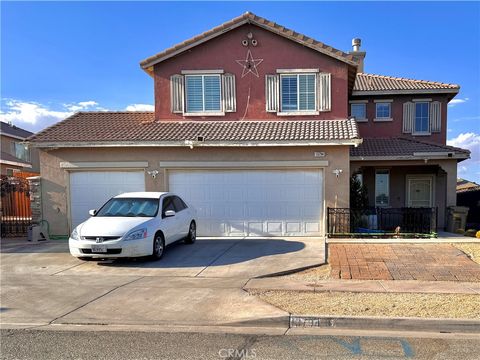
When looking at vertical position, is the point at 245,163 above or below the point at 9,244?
above

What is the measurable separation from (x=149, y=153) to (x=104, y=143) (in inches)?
55.7

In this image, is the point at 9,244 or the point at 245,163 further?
the point at 245,163

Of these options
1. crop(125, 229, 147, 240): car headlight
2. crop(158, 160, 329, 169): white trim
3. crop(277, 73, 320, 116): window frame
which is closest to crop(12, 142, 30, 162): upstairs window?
crop(158, 160, 329, 169): white trim

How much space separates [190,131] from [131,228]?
5367 mm

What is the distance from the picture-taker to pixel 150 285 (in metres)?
7.34

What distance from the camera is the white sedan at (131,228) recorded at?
8570 mm

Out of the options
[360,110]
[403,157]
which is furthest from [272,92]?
[360,110]

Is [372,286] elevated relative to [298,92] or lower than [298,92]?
lower

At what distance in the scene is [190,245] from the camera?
11.3m

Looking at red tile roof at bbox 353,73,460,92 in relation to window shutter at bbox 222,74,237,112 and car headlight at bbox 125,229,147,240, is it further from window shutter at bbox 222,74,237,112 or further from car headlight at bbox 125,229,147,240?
car headlight at bbox 125,229,147,240

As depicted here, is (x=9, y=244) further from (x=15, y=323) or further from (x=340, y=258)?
(x=340, y=258)

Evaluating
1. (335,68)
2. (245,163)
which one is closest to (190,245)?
(245,163)

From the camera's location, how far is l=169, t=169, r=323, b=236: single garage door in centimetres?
1266

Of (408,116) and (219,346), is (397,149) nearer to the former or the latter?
(408,116)
